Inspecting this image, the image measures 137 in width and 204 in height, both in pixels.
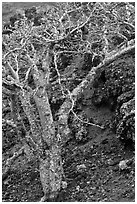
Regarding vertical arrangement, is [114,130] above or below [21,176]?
above

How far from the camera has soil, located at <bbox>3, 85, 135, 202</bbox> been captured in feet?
41.9

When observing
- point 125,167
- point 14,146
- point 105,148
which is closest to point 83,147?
point 105,148

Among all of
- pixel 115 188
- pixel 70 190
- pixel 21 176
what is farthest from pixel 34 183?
pixel 115 188

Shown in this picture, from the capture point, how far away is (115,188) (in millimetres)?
12711

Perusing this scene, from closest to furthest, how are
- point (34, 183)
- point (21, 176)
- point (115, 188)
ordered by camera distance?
point (115, 188)
point (34, 183)
point (21, 176)

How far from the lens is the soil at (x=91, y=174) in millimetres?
12772

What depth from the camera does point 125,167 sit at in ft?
43.8

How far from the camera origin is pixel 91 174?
14211 millimetres

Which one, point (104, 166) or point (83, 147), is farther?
point (83, 147)

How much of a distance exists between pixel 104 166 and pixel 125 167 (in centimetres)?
124

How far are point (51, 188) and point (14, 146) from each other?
23.6ft

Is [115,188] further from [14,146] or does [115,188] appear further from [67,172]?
[14,146]

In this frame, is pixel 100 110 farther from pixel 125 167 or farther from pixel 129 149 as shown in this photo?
pixel 125 167

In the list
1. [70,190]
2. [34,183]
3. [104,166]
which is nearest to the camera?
[70,190]
